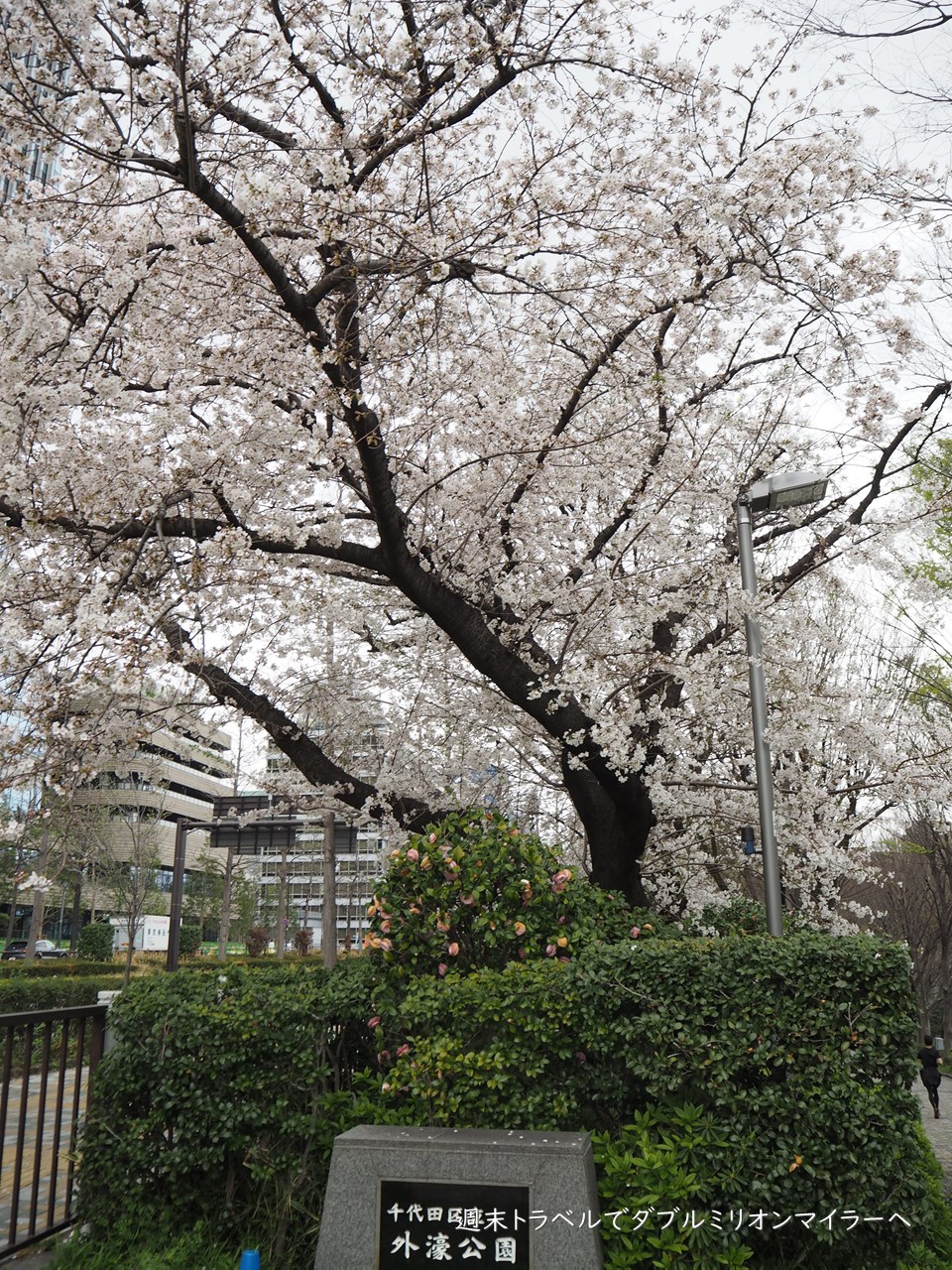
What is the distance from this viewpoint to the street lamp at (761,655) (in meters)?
5.61

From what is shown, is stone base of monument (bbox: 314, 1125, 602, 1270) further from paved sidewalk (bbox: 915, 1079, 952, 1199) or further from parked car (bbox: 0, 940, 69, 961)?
parked car (bbox: 0, 940, 69, 961)

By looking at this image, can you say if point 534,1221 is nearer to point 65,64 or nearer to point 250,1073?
point 250,1073

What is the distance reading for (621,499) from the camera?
799 cm

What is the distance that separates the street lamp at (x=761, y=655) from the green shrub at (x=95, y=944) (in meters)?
29.6

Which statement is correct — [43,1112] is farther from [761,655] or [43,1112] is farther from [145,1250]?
[761,655]

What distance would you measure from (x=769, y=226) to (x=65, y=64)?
15.9 ft

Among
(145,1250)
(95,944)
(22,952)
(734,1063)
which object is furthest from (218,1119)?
(22,952)

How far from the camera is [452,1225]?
3.72 meters

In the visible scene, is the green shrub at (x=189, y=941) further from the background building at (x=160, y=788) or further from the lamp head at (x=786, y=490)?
the lamp head at (x=786, y=490)

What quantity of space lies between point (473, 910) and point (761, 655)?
9.10 feet

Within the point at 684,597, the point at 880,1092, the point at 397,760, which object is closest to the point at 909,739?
the point at 684,597

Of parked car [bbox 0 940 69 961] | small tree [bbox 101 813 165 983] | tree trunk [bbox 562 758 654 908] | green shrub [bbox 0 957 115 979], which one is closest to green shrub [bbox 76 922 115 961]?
small tree [bbox 101 813 165 983]

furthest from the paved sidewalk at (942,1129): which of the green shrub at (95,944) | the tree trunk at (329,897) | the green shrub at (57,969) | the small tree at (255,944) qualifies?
the small tree at (255,944)

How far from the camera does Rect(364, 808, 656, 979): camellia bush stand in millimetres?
4949
